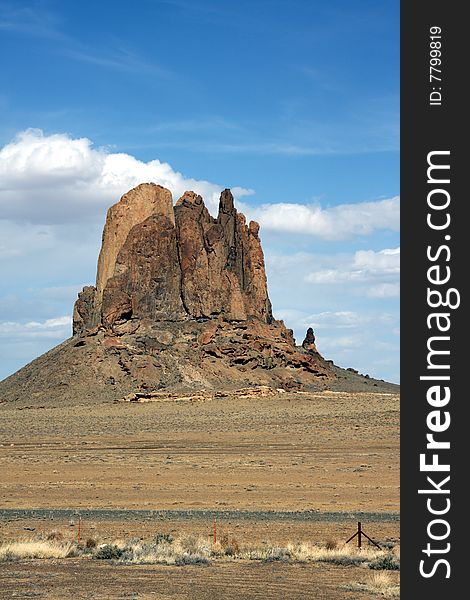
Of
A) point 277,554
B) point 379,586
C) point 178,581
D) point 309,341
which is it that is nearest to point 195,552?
point 277,554

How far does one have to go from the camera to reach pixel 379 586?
1430cm

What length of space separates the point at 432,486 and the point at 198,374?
7895 centimetres

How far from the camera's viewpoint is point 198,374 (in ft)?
286

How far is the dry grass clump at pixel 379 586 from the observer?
13.7m

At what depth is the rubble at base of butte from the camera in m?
86.9

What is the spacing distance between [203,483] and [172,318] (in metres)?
66.7

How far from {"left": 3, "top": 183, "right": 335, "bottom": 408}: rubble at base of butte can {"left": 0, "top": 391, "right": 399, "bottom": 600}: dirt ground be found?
17476mm

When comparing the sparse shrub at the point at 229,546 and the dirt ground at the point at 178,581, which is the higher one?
the sparse shrub at the point at 229,546

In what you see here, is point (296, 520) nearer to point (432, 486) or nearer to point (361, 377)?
point (432, 486)

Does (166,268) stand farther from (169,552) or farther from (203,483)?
(169,552)

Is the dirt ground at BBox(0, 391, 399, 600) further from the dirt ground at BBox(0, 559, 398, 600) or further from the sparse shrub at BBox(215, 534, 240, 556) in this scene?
the sparse shrub at BBox(215, 534, 240, 556)

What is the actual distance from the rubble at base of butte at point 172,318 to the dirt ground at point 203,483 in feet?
57.3

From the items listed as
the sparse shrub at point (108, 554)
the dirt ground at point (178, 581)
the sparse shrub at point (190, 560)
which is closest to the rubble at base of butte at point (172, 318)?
the sparse shrub at point (108, 554)

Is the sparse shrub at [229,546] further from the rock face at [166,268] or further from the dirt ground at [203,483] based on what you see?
the rock face at [166,268]
